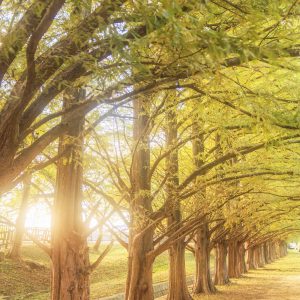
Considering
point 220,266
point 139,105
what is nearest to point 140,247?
point 139,105

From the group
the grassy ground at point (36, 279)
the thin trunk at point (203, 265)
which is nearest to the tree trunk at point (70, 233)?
the grassy ground at point (36, 279)

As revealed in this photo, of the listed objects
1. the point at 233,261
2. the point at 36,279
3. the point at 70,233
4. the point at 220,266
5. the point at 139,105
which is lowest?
the point at 36,279

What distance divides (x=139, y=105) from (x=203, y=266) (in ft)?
33.9

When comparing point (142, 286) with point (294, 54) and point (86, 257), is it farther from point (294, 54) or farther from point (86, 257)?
point (294, 54)

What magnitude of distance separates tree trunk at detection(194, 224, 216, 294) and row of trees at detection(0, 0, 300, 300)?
12.8 feet

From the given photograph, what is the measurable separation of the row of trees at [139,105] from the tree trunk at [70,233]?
2 cm

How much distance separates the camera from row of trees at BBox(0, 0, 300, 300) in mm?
2973

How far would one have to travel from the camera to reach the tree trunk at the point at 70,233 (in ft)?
22.0

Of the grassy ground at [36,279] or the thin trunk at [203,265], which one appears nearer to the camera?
the grassy ground at [36,279]

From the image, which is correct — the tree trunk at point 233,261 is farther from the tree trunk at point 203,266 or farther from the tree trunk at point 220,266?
the tree trunk at point 203,266

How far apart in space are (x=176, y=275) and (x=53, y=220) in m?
7.26

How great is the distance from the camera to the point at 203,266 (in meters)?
17.3

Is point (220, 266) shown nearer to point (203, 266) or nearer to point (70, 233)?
point (203, 266)

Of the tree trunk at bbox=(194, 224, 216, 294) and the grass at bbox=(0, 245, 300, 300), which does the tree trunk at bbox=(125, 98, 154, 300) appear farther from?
the tree trunk at bbox=(194, 224, 216, 294)
